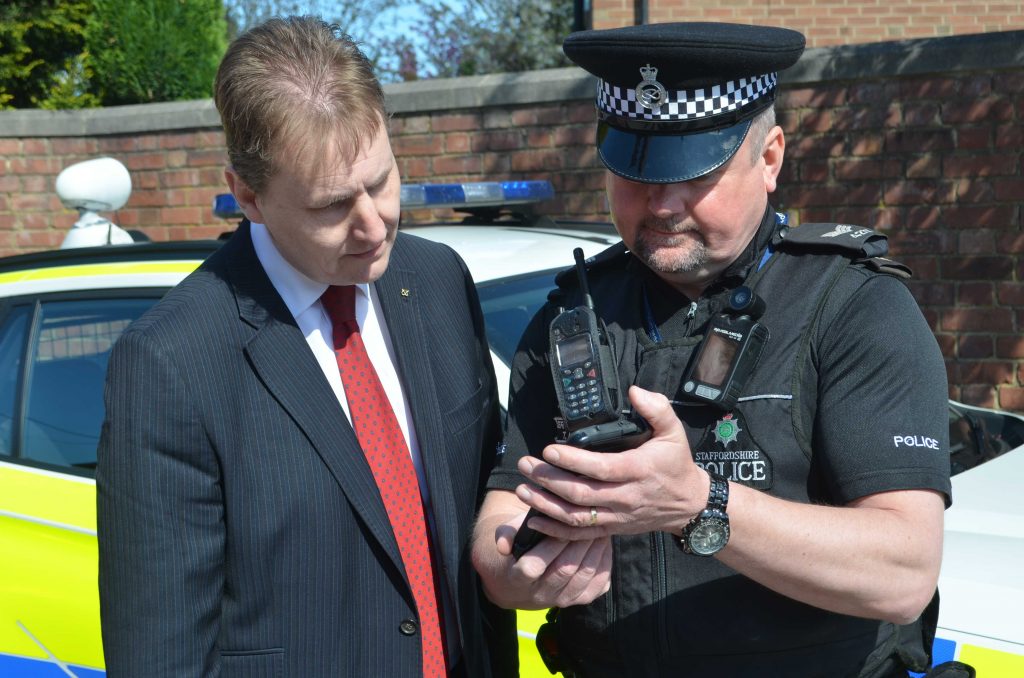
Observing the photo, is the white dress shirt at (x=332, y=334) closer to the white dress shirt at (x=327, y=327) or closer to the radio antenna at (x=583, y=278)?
the white dress shirt at (x=327, y=327)

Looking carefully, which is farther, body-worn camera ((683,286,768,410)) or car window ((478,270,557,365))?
car window ((478,270,557,365))

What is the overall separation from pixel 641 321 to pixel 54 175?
710cm

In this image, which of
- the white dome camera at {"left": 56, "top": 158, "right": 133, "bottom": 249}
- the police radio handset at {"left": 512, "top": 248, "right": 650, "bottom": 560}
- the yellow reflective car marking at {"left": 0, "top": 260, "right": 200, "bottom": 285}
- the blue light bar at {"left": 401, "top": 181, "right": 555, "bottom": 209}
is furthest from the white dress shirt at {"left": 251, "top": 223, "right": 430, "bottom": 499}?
the white dome camera at {"left": 56, "top": 158, "right": 133, "bottom": 249}

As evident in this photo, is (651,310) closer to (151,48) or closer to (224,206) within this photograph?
(224,206)

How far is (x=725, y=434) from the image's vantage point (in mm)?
1683

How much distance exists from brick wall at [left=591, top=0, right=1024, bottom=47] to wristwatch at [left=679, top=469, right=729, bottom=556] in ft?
23.5

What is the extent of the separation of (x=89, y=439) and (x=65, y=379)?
22 cm

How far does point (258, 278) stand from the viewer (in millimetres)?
1778

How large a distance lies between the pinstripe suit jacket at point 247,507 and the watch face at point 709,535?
460 millimetres

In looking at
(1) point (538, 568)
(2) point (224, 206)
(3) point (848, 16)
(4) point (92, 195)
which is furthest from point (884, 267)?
(3) point (848, 16)

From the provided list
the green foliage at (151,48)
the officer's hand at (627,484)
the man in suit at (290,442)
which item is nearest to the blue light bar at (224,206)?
the man in suit at (290,442)

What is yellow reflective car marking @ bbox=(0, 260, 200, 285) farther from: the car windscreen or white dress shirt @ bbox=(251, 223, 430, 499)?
white dress shirt @ bbox=(251, 223, 430, 499)

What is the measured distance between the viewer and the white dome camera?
4.57m

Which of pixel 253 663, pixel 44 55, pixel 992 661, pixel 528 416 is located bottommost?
pixel 992 661
